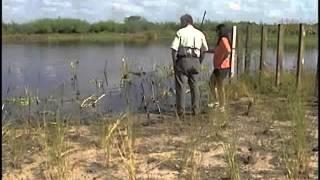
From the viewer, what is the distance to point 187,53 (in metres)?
8.79

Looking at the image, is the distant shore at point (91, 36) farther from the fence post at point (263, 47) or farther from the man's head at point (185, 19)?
the man's head at point (185, 19)

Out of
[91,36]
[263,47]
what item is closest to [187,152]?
[263,47]

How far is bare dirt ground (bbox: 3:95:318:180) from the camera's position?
18.4ft

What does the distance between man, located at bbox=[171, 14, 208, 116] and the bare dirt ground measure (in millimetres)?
901

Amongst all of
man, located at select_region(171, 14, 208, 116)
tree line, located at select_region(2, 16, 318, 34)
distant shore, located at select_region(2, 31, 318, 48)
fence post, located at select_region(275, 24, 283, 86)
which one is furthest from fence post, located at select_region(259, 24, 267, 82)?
tree line, located at select_region(2, 16, 318, 34)

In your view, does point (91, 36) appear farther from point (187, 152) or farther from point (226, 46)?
point (187, 152)

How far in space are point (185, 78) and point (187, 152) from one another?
3381mm

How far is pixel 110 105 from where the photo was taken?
38.8 feet

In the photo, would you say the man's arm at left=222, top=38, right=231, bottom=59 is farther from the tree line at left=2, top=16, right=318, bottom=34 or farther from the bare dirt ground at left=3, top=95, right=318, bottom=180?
the tree line at left=2, top=16, right=318, bottom=34

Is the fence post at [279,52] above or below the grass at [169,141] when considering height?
above

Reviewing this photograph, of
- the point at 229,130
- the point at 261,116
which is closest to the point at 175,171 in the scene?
the point at 229,130

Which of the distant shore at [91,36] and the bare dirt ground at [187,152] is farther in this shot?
the distant shore at [91,36]

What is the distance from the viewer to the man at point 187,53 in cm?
870

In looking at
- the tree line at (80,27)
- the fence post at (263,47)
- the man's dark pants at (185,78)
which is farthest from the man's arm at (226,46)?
the tree line at (80,27)
